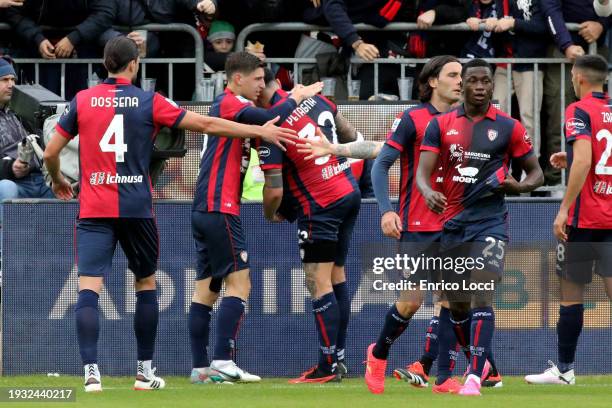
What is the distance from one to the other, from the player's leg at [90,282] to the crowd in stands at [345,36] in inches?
164

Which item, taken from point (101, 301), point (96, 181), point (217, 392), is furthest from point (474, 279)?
point (101, 301)

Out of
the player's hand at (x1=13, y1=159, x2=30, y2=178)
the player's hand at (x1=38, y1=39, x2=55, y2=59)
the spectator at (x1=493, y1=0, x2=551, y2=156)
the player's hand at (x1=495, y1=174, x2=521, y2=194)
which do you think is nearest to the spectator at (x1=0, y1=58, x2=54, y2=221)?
the player's hand at (x1=13, y1=159, x2=30, y2=178)

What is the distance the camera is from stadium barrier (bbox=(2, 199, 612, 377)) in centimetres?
1237

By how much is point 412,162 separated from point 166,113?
6.58 feet

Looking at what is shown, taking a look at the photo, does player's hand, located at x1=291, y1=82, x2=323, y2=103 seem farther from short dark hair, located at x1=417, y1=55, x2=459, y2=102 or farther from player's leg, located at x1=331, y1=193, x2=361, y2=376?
player's leg, located at x1=331, y1=193, x2=361, y2=376

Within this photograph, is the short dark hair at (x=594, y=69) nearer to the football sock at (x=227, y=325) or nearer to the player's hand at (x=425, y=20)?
the football sock at (x=227, y=325)

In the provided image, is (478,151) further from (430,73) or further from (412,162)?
(430,73)

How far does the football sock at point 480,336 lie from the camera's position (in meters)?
10.2

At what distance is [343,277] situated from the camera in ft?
40.0

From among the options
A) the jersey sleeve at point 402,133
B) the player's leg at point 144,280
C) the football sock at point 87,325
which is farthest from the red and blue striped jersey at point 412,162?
the football sock at point 87,325

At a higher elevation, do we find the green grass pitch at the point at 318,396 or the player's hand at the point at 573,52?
the player's hand at the point at 573,52

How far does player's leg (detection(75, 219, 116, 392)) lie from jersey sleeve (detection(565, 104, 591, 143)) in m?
3.35

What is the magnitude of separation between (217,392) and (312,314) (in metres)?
2.07

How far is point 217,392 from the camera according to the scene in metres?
10.6
